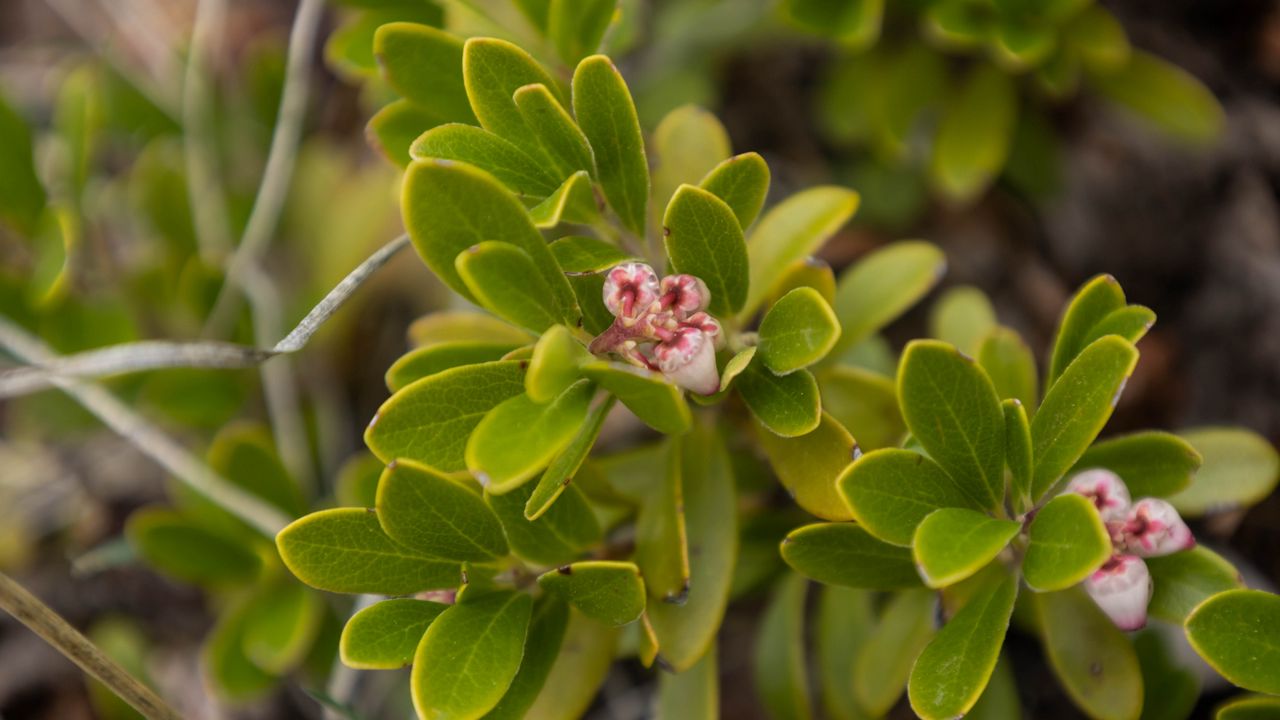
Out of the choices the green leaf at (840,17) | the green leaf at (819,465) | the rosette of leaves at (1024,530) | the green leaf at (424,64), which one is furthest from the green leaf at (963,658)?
the green leaf at (840,17)

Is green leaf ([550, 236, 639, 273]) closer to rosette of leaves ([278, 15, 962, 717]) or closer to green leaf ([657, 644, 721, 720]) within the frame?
rosette of leaves ([278, 15, 962, 717])

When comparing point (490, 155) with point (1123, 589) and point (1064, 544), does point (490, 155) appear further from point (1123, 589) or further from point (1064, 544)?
point (1123, 589)

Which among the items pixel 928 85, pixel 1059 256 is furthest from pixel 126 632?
pixel 1059 256

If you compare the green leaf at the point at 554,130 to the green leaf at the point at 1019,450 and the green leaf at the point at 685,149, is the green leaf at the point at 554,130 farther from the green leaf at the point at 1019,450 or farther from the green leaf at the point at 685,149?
the green leaf at the point at 1019,450

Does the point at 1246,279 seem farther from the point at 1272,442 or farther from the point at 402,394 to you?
the point at 402,394

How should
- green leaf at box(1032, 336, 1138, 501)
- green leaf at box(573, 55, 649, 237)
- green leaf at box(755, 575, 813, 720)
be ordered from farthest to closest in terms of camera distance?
green leaf at box(755, 575, 813, 720) → green leaf at box(573, 55, 649, 237) → green leaf at box(1032, 336, 1138, 501)

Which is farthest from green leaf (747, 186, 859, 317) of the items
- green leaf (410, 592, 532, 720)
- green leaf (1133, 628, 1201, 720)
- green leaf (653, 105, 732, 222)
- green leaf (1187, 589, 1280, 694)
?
green leaf (1133, 628, 1201, 720)
